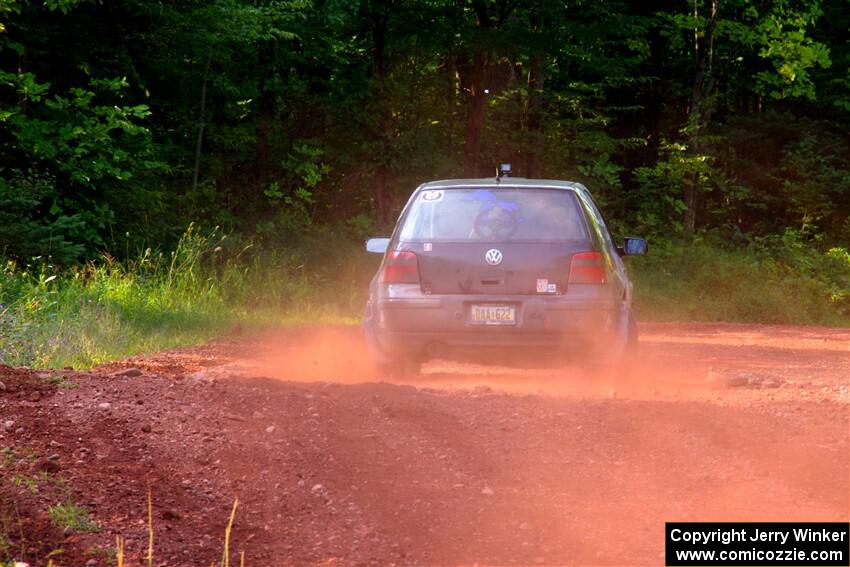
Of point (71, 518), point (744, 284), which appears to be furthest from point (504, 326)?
point (744, 284)

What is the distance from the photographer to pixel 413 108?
31625 millimetres

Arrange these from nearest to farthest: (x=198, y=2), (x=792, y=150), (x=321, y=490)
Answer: (x=321, y=490) < (x=198, y=2) < (x=792, y=150)

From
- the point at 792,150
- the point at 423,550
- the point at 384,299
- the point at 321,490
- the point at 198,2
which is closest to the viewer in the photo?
the point at 423,550

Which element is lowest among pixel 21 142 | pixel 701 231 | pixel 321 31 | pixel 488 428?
pixel 701 231

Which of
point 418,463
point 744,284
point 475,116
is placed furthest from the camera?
point 475,116

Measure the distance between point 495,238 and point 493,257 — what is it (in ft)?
0.70

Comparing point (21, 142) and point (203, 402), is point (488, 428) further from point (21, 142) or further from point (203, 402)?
point (21, 142)

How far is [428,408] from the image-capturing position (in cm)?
925

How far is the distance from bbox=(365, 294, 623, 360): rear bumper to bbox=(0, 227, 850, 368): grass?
364 cm

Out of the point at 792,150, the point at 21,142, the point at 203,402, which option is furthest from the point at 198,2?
the point at 792,150

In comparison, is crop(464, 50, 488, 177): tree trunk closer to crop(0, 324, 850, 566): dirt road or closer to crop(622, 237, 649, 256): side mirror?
crop(622, 237, 649, 256): side mirror

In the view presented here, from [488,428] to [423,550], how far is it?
8.83ft

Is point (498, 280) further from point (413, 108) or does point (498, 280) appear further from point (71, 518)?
point (413, 108)

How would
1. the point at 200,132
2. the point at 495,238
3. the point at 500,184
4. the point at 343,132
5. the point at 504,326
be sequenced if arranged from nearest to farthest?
the point at 504,326 < the point at 495,238 < the point at 500,184 < the point at 200,132 < the point at 343,132
